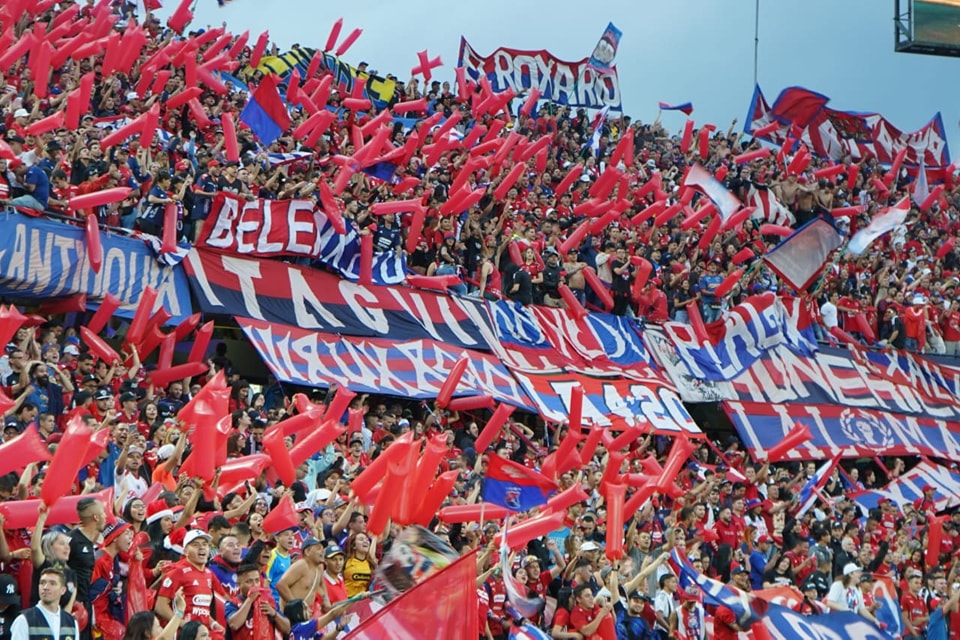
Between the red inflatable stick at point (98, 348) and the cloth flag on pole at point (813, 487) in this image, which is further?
the cloth flag on pole at point (813, 487)

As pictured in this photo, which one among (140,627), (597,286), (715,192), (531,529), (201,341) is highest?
(715,192)

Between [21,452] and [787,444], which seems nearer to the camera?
[21,452]

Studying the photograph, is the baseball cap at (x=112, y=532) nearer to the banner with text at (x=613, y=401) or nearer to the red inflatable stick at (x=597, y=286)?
the banner with text at (x=613, y=401)

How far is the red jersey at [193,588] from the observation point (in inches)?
344

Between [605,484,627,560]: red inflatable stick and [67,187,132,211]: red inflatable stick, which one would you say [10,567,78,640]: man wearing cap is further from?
[67,187,132,211]: red inflatable stick

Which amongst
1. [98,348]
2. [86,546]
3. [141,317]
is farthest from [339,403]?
[86,546]

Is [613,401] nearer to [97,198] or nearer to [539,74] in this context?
[97,198]

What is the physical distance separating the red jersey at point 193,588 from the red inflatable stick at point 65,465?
748mm

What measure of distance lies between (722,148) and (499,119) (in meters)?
4.83

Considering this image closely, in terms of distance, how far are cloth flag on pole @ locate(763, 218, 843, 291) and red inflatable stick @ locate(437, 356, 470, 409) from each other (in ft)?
19.4

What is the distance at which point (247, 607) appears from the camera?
8.87 metres

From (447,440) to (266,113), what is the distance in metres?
5.86

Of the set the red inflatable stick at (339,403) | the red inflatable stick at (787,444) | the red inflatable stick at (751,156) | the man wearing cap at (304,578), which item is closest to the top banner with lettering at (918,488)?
the red inflatable stick at (787,444)

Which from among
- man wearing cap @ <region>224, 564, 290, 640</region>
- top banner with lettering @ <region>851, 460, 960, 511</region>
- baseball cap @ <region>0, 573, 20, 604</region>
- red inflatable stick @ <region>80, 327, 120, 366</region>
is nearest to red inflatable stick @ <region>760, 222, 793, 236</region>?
top banner with lettering @ <region>851, 460, 960, 511</region>
